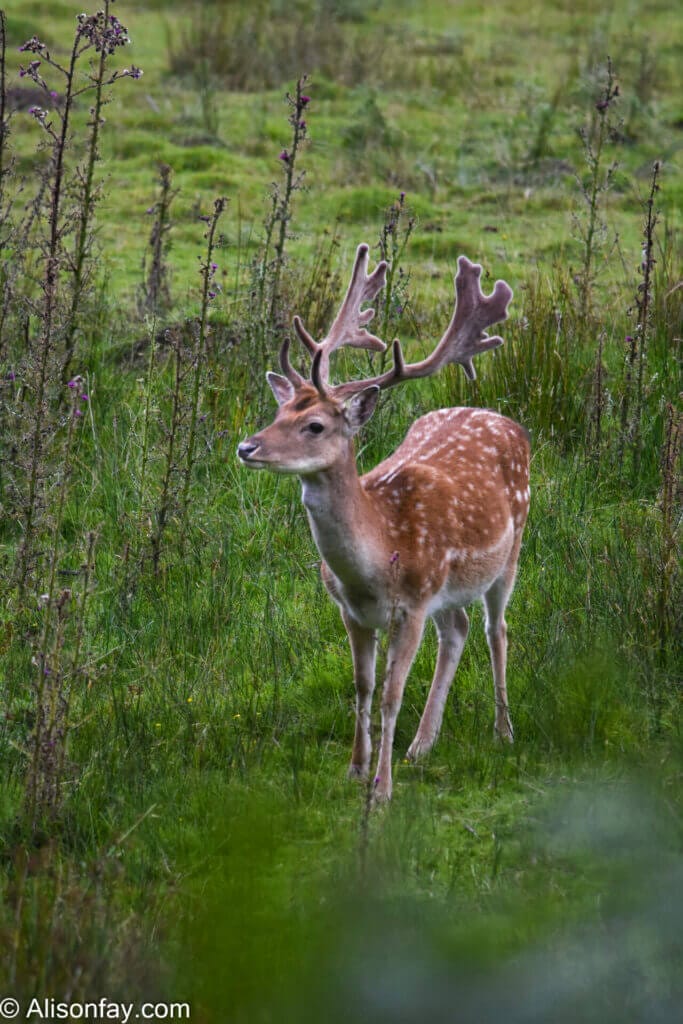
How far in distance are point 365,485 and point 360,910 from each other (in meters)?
2.02

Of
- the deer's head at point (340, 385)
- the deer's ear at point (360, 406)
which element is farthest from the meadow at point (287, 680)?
the deer's ear at point (360, 406)

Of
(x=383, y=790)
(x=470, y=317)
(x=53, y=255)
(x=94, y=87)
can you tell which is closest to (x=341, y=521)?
(x=383, y=790)

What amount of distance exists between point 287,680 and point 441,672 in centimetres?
53

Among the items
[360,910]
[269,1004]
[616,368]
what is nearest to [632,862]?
[360,910]

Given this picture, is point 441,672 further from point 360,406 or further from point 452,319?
point 452,319

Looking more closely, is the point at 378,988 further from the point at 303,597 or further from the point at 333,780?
the point at 303,597

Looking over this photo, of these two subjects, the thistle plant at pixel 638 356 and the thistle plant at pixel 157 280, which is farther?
the thistle plant at pixel 157 280

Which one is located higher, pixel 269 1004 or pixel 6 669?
pixel 269 1004

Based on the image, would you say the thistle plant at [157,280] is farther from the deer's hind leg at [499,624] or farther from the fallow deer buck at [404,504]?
the deer's hind leg at [499,624]

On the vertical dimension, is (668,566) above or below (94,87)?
below

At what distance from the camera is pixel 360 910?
2799 mm

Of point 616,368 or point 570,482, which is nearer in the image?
point 570,482

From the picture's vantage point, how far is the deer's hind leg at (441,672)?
4.52 metres

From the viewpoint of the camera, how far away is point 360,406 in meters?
4.17
